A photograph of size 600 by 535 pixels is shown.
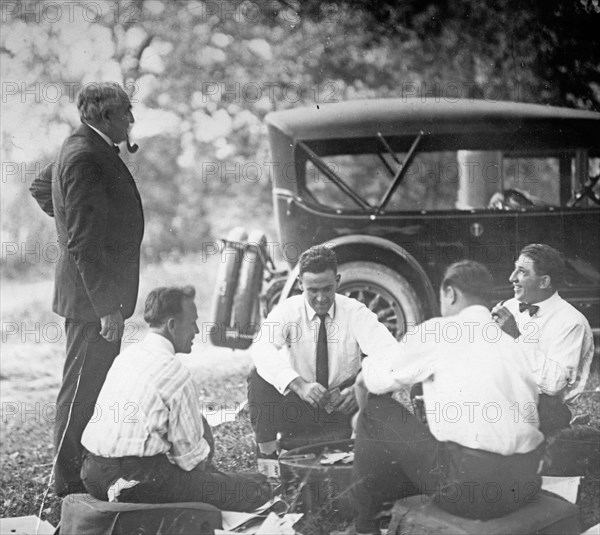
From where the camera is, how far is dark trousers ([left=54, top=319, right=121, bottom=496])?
416 centimetres

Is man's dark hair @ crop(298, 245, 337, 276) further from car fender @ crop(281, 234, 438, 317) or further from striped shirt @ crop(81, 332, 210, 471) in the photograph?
striped shirt @ crop(81, 332, 210, 471)

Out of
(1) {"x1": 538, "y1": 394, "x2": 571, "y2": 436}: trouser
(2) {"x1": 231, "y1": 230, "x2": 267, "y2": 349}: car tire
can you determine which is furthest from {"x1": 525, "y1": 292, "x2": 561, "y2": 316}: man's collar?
(2) {"x1": 231, "y1": 230, "x2": 267, "y2": 349}: car tire

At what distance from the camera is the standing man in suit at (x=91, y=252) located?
4062 millimetres

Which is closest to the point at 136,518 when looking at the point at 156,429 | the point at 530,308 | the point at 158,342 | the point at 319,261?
the point at 156,429

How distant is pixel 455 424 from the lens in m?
3.84

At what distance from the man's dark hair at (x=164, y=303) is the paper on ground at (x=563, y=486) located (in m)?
2.20

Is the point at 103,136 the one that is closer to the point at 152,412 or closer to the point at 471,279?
the point at 152,412

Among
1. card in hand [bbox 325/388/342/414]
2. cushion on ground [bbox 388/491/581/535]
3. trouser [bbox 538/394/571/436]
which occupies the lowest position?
cushion on ground [bbox 388/491/581/535]

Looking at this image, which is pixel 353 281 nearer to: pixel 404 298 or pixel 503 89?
pixel 404 298

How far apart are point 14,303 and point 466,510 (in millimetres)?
2856

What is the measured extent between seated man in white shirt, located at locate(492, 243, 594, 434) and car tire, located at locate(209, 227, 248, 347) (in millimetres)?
1503

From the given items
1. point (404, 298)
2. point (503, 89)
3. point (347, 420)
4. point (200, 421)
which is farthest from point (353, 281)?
point (503, 89)

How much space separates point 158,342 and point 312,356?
34.3 inches

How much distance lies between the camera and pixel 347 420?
4.02m
